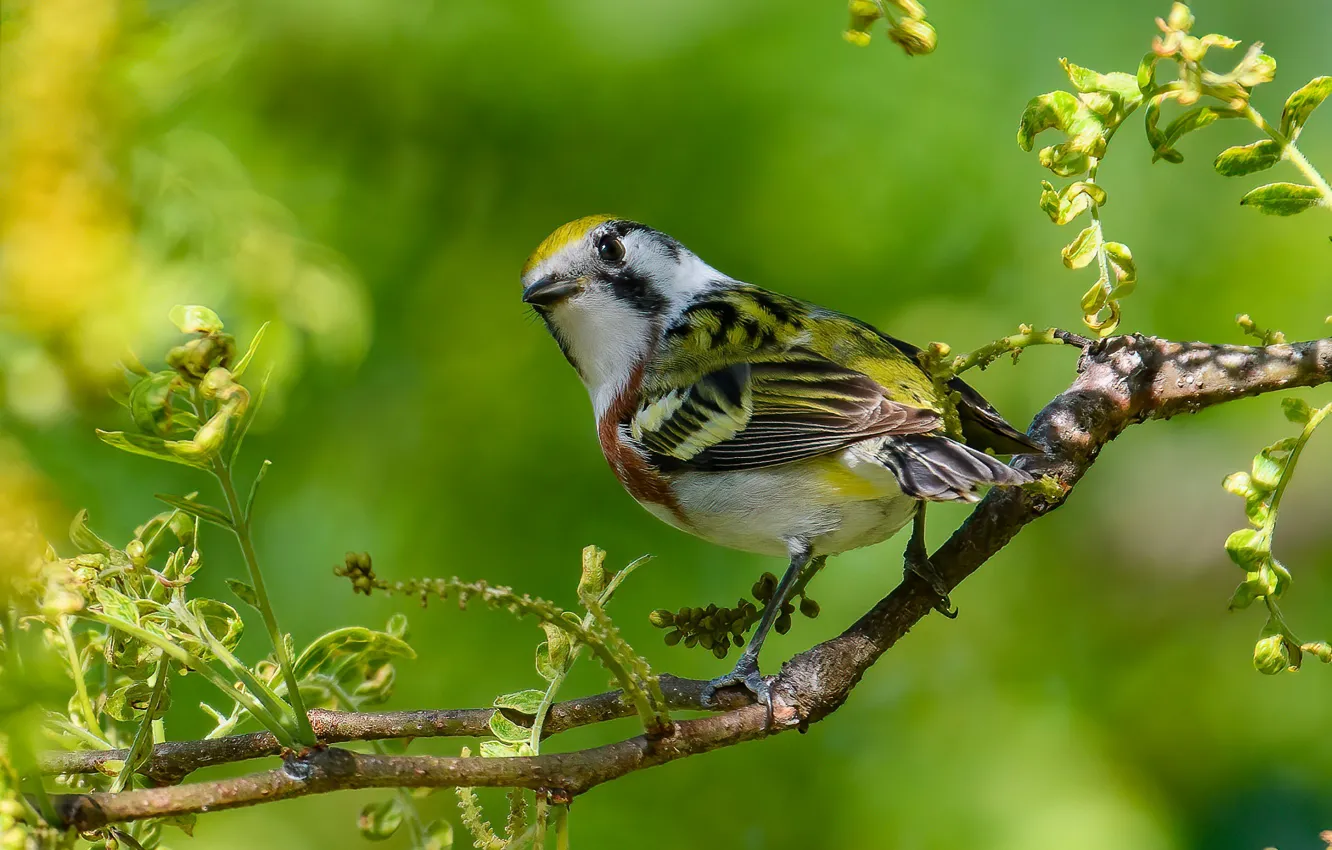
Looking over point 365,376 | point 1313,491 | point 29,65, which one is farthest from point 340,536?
point 1313,491

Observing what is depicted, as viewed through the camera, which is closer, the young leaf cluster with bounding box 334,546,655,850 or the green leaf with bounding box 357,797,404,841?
the young leaf cluster with bounding box 334,546,655,850

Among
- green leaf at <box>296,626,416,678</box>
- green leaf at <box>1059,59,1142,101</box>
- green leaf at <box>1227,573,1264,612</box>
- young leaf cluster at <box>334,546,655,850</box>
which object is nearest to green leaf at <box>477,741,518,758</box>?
young leaf cluster at <box>334,546,655,850</box>

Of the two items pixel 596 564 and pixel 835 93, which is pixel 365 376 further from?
pixel 596 564

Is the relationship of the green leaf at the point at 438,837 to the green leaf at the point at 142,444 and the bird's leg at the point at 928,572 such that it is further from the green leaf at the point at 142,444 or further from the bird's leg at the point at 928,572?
the bird's leg at the point at 928,572

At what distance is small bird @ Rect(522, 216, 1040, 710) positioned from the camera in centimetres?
243

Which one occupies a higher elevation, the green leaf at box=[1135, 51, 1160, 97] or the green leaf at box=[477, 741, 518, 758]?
the green leaf at box=[1135, 51, 1160, 97]

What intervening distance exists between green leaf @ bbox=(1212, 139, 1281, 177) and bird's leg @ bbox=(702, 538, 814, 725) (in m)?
0.99

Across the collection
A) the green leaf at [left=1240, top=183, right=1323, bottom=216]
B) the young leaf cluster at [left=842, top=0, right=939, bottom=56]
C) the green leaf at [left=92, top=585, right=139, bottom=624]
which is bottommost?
the green leaf at [left=92, top=585, right=139, bottom=624]

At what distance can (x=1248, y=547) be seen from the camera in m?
1.55

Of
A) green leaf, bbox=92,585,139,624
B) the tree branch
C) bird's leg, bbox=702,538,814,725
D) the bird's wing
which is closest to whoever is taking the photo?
green leaf, bbox=92,585,139,624

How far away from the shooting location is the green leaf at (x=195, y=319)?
1.23 m

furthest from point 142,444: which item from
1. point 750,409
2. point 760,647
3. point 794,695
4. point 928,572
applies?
point 750,409

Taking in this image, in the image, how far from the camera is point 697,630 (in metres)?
2.13

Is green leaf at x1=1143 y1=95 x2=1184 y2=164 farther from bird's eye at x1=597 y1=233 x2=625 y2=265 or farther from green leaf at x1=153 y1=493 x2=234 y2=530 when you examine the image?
bird's eye at x1=597 y1=233 x2=625 y2=265
